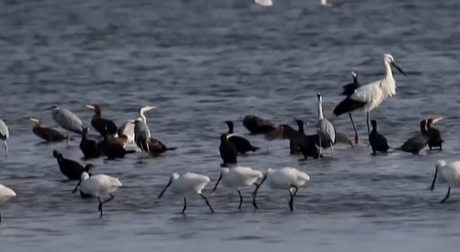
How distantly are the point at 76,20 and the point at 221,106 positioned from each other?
13.8m

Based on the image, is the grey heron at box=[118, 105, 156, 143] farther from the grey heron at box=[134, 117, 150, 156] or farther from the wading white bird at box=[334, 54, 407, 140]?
the wading white bird at box=[334, 54, 407, 140]

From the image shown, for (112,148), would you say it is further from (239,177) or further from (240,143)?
(239,177)

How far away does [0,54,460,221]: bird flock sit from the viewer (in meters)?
13.4

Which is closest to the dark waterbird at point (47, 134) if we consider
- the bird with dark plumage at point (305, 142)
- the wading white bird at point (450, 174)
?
A: the bird with dark plumage at point (305, 142)

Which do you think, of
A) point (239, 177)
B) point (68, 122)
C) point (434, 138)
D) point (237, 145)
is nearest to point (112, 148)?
point (237, 145)

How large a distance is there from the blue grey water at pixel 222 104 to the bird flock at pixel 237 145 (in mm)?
166

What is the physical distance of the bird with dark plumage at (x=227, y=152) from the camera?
53.5ft

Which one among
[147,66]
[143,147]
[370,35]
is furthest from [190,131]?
[370,35]

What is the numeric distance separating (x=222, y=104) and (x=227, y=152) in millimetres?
5356

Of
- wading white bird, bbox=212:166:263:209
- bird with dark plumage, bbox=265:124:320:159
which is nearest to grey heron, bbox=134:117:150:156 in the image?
bird with dark plumage, bbox=265:124:320:159

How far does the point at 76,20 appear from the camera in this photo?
34.8 m

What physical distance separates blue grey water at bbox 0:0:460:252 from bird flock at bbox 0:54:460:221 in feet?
0.54

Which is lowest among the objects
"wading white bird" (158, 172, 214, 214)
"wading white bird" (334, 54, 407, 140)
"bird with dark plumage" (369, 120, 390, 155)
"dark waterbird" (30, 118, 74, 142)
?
"dark waterbird" (30, 118, 74, 142)

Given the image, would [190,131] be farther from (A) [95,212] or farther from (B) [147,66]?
(B) [147,66]
